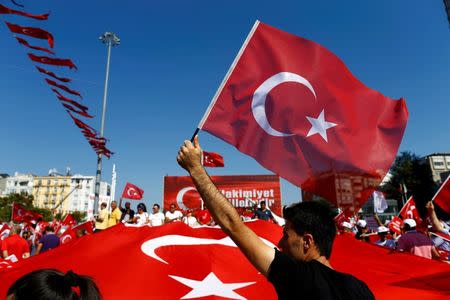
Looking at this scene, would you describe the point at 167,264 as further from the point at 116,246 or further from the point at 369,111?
the point at 369,111

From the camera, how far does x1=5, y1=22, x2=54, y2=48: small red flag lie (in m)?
4.57

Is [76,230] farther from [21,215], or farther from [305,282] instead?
[305,282]

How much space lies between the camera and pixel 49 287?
1.58 m

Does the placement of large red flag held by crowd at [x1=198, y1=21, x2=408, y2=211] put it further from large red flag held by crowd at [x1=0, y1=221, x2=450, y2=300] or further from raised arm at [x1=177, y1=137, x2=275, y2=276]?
raised arm at [x1=177, y1=137, x2=275, y2=276]

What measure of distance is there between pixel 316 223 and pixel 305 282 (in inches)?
17.2

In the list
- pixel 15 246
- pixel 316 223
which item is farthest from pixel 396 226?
pixel 316 223

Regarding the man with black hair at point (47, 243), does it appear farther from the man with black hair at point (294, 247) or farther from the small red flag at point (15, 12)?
the man with black hair at point (294, 247)

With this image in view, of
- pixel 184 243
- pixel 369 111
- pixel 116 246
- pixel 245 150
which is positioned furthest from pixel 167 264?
pixel 369 111

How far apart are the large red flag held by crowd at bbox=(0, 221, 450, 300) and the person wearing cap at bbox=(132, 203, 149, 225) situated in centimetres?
763

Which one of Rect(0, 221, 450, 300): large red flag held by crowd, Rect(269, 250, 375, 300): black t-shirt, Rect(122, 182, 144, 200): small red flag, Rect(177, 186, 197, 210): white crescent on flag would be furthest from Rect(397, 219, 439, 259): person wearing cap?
Rect(177, 186, 197, 210): white crescent on flag

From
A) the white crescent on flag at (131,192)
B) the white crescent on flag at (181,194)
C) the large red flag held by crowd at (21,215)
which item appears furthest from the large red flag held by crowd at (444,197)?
the white crescent on flag at (181,194)

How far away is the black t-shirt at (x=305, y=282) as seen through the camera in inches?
66.2

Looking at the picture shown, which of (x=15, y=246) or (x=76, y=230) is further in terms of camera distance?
(x=76, y=230)

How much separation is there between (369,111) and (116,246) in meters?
3.90
